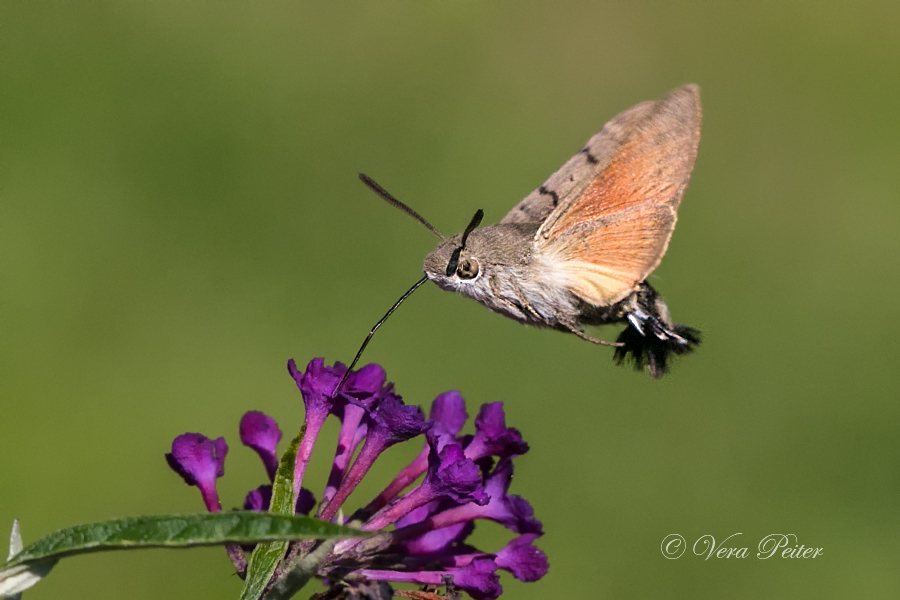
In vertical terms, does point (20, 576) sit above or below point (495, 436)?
below

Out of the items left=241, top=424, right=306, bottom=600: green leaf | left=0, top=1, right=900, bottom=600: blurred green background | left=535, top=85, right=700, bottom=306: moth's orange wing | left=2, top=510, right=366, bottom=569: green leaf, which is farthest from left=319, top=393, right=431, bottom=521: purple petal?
left=0, top=1, right=900, bottom=600: blurred green background

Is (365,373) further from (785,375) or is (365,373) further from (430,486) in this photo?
(785,375)

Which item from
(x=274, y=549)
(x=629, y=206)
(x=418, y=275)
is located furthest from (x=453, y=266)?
(x=418, y=275)

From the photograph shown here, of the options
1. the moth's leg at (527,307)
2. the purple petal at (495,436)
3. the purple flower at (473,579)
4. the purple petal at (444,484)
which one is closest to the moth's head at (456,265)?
the moth's leg at (527,307)

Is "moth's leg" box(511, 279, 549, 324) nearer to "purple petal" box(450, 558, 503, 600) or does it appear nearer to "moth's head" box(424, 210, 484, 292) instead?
"moth's head" box(424, 210, 484, 292)

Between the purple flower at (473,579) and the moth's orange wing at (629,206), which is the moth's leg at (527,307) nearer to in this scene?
the moth's orange wing at (629,206)

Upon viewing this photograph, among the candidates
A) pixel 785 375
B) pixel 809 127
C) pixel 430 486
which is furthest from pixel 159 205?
pixel 809 127

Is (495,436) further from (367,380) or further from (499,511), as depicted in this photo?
(367,380)
